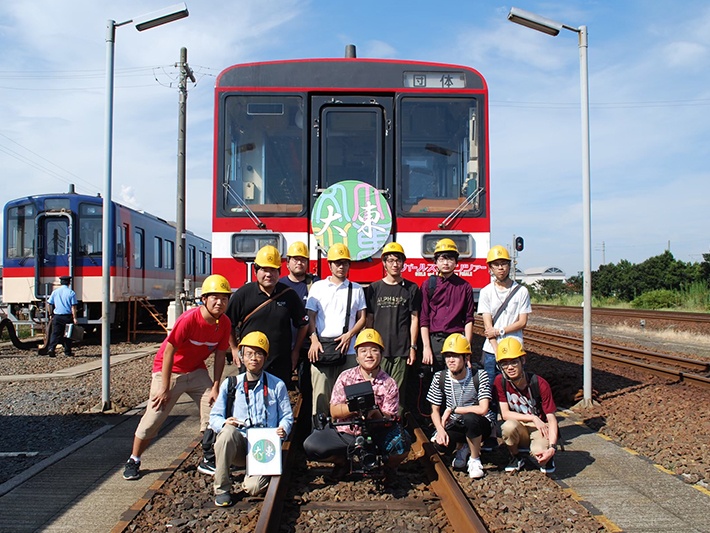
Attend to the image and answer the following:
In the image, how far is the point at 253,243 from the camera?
6.91 meters

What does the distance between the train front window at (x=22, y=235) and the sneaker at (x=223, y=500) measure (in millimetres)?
12799

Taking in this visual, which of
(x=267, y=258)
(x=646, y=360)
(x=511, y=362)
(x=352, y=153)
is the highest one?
(x=352, y=153)

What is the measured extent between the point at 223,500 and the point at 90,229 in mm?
12514

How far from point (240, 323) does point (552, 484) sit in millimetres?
2588

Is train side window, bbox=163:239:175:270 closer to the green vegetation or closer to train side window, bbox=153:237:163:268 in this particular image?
train side window, bbox=153:237:163:268

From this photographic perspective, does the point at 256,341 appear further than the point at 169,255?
No

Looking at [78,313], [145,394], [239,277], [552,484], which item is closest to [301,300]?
[239,277]

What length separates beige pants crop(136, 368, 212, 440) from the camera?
4.96 m

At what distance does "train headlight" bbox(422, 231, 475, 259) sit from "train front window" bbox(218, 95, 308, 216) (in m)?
1.40

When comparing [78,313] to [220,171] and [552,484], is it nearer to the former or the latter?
[220,171]

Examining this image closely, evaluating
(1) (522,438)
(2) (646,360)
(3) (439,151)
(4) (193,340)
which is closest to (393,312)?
(1) (522,438)

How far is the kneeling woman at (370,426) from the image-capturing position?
4.63 m

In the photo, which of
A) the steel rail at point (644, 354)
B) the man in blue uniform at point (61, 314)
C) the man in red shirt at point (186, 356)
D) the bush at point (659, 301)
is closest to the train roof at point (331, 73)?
the man in red shirt at point (186, 356)

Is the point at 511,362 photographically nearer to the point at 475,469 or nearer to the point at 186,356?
the point at 475,469
